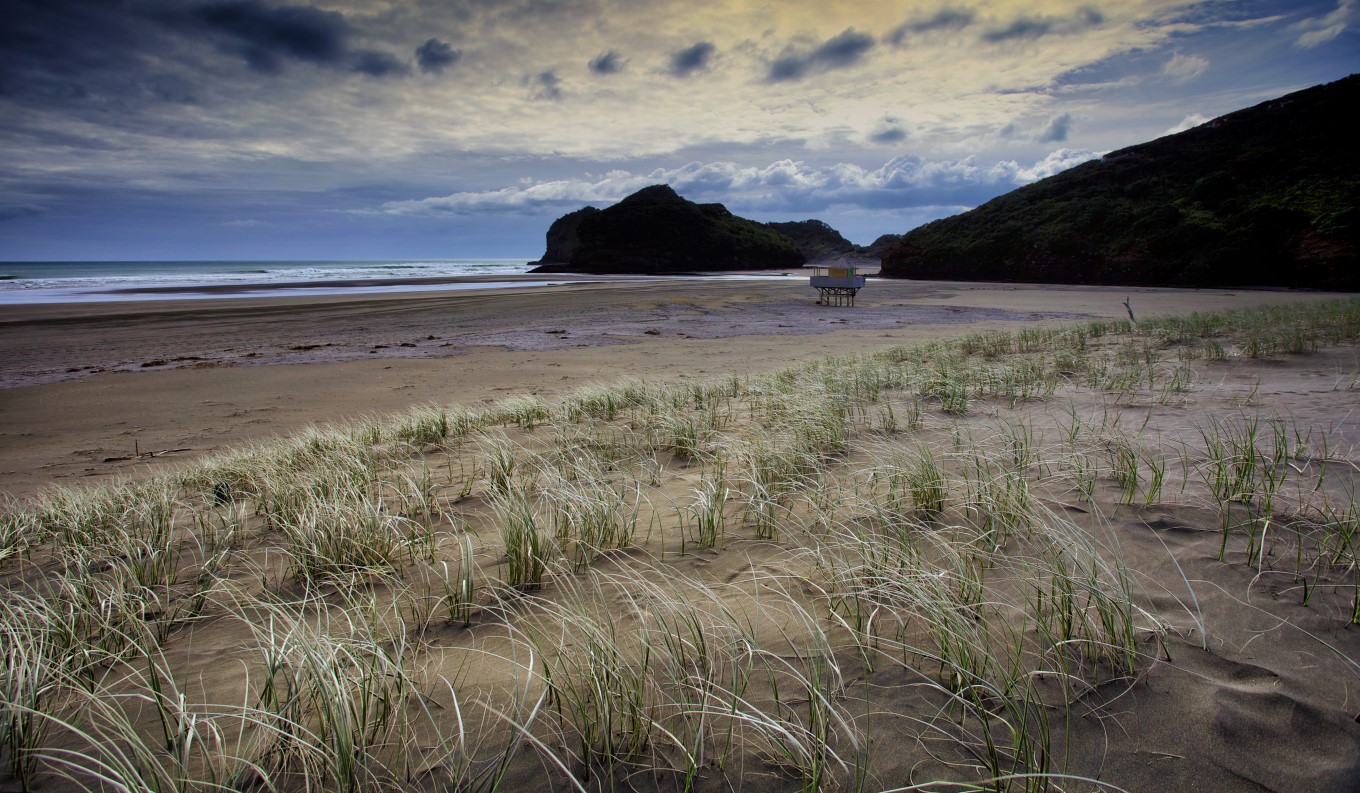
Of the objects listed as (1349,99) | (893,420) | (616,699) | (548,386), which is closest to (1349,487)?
(893,420)

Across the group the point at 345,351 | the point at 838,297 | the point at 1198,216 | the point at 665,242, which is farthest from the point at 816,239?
the point at 345,351

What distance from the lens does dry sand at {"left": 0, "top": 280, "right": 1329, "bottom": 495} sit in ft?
28.3

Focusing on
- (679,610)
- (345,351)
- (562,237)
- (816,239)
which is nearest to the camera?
(679,610)

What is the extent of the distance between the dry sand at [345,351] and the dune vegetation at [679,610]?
437 centimetres

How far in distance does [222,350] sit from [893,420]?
1727 cm

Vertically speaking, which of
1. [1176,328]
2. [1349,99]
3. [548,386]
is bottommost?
[548,386]

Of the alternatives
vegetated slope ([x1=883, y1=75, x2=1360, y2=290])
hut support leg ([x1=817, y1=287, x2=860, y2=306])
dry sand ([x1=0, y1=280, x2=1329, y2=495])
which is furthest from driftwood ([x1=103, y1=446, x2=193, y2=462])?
vegetated slope ([x1=883, y1=75, x2=1360, y2=290])

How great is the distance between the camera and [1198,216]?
3950 centimetres

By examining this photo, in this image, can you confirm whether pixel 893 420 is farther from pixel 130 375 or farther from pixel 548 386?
pixel 130 375

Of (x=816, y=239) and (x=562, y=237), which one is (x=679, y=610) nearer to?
(x=562, y=237)

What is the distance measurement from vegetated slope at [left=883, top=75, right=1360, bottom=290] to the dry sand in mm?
6576

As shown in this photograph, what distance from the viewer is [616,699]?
6.53ft

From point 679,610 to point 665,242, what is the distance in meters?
81.4

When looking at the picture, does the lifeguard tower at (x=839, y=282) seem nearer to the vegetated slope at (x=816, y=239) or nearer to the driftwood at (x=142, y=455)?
the driftwood at (x=142, y=455)
